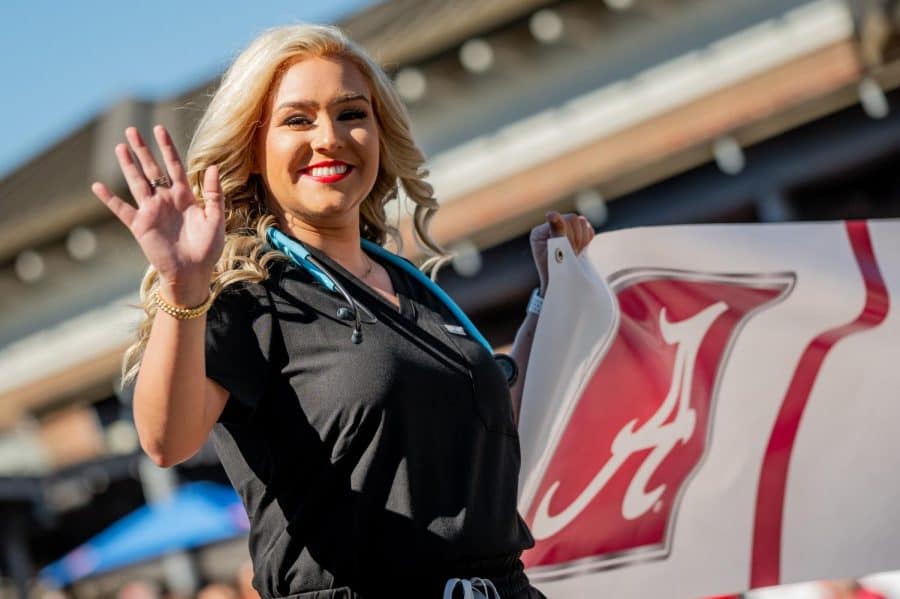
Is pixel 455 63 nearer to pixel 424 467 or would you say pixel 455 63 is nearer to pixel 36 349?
→ pixel 36 349

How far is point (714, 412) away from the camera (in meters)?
3.72

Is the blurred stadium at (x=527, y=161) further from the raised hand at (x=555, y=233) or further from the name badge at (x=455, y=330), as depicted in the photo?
the name badge at (x=455, y=330)

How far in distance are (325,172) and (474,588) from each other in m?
0.68

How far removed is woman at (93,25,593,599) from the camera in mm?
2186

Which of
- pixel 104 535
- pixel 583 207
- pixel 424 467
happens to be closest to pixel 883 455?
pixel 424 467

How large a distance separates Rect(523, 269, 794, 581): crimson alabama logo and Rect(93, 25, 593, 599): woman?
0.91 meters

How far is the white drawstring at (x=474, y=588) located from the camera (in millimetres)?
2338

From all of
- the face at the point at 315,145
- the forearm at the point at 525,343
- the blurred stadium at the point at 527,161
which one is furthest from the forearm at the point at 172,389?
the blurred stadium at the point at 527,161

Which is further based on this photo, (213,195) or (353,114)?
(353,114)

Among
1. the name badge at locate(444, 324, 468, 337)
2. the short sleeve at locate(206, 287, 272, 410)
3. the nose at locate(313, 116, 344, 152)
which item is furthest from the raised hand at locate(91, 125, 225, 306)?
the name badge at locate(444, 324, 468, 337)

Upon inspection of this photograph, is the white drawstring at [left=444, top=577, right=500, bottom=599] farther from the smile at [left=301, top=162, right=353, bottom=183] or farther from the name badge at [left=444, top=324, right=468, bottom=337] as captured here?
the smile at [left=301, top=162, right=353, bottom=183]

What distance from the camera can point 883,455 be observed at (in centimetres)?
378

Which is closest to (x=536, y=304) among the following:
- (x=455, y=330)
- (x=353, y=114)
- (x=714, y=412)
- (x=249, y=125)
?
(x=714, y=412)

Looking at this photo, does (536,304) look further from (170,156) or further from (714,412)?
(170,156)
